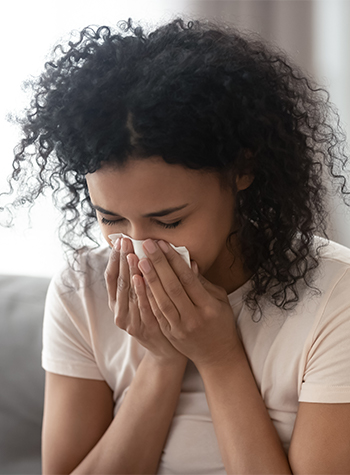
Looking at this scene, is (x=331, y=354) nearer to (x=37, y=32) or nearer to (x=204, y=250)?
(x=204, y=250)

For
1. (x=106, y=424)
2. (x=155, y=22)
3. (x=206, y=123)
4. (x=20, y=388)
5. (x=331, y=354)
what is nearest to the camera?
(x=206, y=123)

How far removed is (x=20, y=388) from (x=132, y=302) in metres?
0.56

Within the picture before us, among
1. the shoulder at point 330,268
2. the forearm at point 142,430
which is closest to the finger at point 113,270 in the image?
the forearm at point 142,430

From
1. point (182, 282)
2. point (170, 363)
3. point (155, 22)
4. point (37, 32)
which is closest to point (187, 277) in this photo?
point (182, 282)

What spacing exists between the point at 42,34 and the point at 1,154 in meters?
0.55

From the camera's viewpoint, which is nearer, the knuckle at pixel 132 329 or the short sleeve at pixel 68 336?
the knuckle at pixel 132 329

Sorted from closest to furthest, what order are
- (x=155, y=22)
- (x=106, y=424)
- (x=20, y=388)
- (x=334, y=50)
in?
1. (x=106, y=424)
2. (x=20, y=388)
3. (x=155, y=22)
4. (x=334, y=50)

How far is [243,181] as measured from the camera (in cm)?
100

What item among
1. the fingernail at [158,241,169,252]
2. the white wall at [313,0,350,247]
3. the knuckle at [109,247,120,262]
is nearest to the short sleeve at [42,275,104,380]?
the knuckle at [109,247,120,262]

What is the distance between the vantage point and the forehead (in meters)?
0.88

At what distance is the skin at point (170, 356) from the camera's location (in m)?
0.92

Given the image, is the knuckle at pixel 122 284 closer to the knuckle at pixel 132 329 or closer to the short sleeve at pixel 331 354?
the knuckle at pixel 132 329

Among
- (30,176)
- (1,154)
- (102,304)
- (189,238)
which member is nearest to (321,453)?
(189,238)

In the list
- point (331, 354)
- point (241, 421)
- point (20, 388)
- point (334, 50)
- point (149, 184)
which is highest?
point (334, 50)
